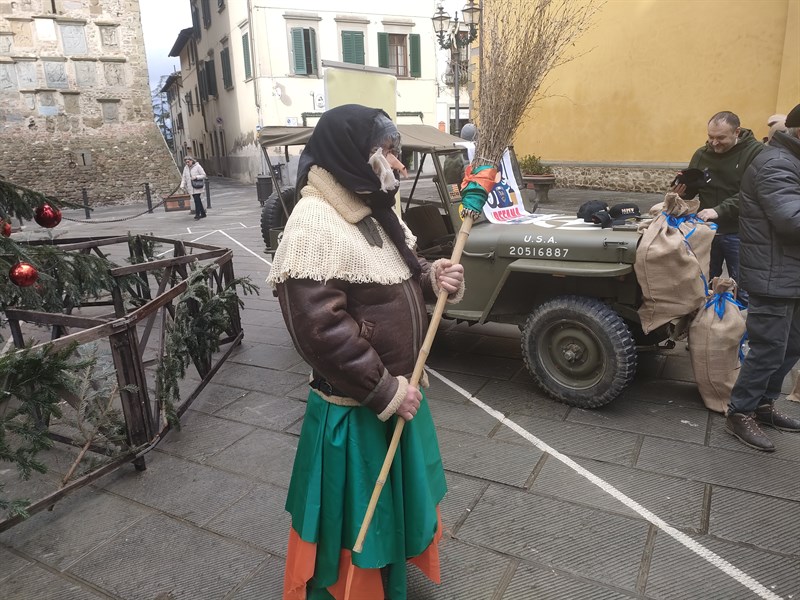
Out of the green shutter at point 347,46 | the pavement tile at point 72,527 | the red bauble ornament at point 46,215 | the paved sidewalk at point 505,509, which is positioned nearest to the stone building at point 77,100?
the green shutter at point 347,46

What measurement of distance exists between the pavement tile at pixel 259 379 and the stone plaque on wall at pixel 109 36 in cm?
2008

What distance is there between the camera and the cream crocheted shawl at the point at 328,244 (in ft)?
5.53

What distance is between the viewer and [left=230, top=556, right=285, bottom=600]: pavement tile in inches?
92.0

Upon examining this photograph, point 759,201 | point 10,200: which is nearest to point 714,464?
point 759,201

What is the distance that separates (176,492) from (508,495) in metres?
1.75

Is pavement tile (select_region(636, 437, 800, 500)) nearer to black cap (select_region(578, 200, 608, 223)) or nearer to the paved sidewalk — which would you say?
the paved sidewalk

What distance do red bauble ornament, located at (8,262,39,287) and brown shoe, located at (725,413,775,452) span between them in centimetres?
393

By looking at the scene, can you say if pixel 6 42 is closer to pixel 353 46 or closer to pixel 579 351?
pixel 353 46

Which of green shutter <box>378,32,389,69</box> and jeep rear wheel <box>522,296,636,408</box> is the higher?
Result: green shutter <box>378,32,389,69</box>

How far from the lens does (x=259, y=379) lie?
4.66 m

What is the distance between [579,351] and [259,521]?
2305mm

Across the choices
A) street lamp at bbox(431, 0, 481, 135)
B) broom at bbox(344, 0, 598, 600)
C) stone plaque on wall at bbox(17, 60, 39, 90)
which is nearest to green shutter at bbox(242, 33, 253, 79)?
stone plaque on wall at bbox(17, 60, 39, 90)

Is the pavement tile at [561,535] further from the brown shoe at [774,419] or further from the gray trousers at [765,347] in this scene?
the brown shoe at [774,419]

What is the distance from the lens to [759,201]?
3.05 meters
